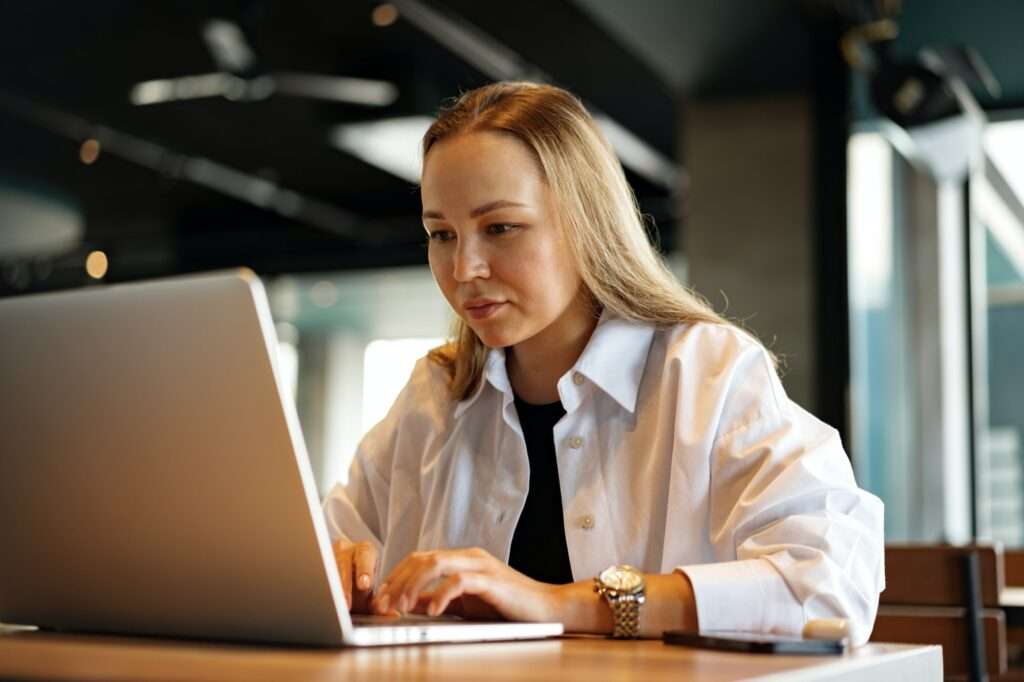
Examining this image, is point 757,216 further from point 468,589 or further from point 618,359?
point 468,589

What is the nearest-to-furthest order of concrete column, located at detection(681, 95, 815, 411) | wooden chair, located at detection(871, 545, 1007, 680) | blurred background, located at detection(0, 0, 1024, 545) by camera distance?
wooden chair, located at detection(871, 545, 1007, 680) < blurred background, located at detection(0, 0, 1024, 545) < concrete column, located at detection(681, 95, 815, 411)

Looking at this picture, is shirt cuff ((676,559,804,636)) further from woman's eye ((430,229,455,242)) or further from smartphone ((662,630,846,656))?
woman's eye ((430,229,455,242))

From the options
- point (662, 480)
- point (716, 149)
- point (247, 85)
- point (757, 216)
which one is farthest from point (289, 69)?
point (662, 480)

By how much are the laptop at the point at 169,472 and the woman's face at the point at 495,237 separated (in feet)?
1.89

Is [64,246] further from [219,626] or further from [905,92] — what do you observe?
[219,626]

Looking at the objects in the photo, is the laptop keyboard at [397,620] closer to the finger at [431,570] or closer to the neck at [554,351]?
the finger at [431,570]

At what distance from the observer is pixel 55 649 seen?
1.13 m

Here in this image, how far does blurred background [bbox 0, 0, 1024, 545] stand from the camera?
18.4ft

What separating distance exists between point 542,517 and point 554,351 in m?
0.25

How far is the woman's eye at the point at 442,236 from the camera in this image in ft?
6.02

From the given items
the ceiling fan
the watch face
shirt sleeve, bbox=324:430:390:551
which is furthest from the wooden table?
the ceiling fan

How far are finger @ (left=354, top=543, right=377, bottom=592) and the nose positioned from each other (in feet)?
1.33

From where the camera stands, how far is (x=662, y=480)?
1.76 metres

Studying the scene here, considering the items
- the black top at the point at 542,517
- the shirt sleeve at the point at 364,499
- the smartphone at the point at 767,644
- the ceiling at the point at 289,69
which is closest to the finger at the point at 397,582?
the smartphone at the point at 767,644
